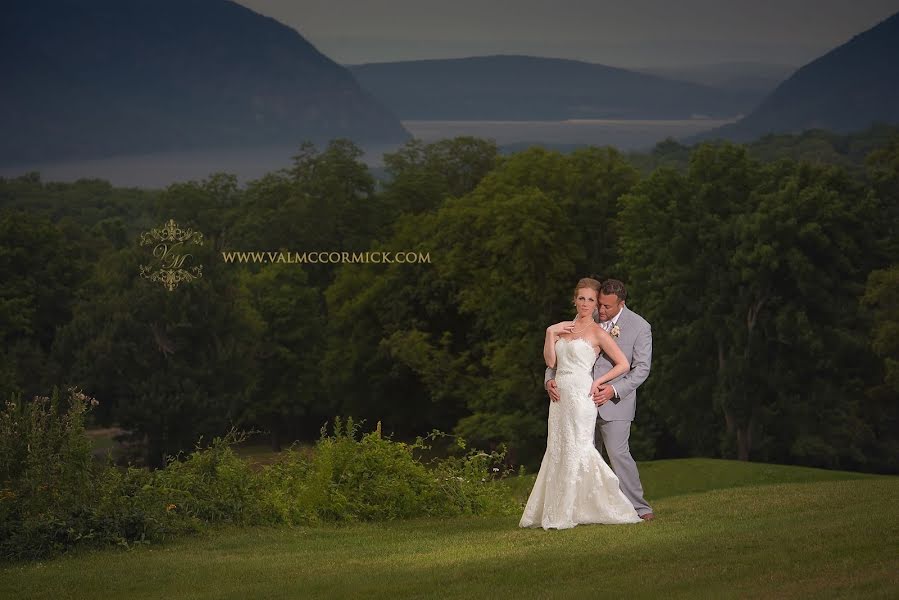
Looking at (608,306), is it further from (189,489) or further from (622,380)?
(189,489)

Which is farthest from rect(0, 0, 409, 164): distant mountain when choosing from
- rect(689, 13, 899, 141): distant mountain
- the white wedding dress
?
the white wedding dress

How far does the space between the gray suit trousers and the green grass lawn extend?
1.22 ft

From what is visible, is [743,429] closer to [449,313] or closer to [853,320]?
[853,320]

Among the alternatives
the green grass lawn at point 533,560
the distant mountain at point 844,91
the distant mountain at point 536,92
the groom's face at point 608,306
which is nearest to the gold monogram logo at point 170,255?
the distant mountain at point 844,91

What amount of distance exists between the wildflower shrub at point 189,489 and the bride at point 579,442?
3.16 metres

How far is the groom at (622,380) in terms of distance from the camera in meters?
13.2

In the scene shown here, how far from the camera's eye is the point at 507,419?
177 ft

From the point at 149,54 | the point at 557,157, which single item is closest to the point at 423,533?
the point at 557,157

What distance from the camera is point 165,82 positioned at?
127 meters

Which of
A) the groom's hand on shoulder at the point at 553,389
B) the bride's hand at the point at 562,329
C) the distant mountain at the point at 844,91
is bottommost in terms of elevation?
the groom's hand on shoulder at the point at 553,389

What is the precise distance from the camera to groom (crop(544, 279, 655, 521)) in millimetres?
13203

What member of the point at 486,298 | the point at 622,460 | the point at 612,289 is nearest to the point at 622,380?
the point at 622,460

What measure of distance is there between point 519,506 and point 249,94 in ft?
382

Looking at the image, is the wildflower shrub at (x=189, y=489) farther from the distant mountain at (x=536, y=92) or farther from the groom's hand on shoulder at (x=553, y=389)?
the distant mountain at (x=536, y=92)
